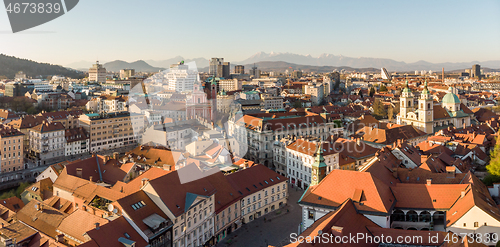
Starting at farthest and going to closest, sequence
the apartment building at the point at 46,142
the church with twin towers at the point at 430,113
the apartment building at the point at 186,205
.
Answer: the church with twin towers at the point at 430,113
the apartment building at the point at 46,142
the apartment building at the point at 186,205

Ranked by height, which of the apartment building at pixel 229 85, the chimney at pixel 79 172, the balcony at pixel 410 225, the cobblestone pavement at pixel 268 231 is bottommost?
the cobblestone pavement at pixel 268 231

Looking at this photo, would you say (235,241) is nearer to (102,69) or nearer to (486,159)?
(486,159)

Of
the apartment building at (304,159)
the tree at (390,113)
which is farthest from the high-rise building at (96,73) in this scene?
the apartment building at (304,159)

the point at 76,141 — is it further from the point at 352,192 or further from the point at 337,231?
the point at 337,231

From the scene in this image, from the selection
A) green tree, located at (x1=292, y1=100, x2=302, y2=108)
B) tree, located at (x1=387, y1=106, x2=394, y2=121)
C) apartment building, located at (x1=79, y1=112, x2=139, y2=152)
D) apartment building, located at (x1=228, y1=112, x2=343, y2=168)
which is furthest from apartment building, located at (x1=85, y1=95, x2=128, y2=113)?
tree, located at (x1=387, y1=106, x2=394, y2=121)

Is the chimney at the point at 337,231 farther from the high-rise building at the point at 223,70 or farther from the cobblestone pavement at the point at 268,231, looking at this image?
the high-rise building at the point at 223,70
